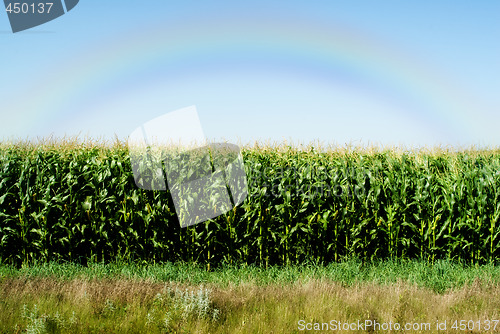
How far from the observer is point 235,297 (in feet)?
16.9

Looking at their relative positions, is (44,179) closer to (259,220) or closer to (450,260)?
A: (259,220)

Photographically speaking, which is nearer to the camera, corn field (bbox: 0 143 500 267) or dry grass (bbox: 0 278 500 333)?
dry grass (bbox: 0 278 500 333)

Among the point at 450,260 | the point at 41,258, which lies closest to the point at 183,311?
the point at 41,258

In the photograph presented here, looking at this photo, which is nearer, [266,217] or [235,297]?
[235,297]

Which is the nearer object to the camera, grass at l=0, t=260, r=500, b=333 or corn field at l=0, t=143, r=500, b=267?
grass at l=0, t=260, r=500, b=333

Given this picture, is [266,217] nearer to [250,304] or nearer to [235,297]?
[235,297]

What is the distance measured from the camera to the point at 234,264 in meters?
7.11

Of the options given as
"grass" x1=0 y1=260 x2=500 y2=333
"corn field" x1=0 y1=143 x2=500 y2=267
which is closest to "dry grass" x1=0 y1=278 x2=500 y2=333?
"grass" x1=0 y1=260 x2=500 y2=333

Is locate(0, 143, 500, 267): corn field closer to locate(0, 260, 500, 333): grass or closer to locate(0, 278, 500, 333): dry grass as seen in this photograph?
locate(0, 260, 500, 333): grass

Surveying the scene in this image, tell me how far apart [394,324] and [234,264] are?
3.31 meters

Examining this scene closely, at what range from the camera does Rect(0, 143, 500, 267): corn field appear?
23.3 feet

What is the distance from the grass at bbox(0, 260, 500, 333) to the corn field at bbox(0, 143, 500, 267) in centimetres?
49

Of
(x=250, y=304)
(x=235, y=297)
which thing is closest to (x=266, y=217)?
(x=235, y=297)

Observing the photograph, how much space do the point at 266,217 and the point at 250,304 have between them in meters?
2.33
